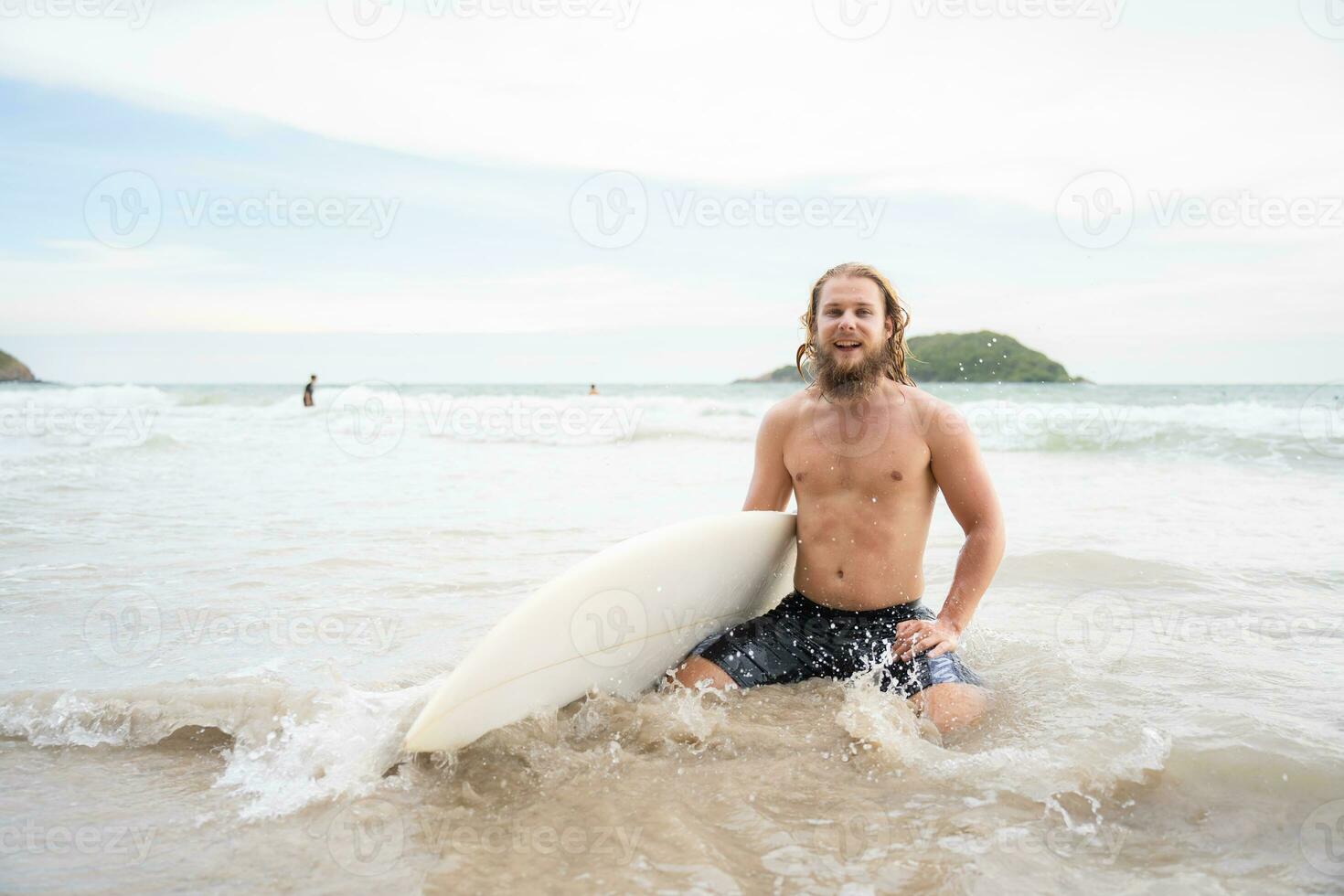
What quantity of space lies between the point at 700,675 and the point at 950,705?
80 cm

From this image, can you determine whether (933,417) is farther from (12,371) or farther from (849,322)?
(12,371)

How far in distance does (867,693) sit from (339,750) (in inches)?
62.5

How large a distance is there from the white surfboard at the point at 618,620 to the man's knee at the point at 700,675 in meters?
0.06

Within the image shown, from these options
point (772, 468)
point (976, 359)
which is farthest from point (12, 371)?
point (772, 468)

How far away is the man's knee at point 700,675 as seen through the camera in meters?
2.92

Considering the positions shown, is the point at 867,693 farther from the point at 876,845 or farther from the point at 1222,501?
the point at 1222,501

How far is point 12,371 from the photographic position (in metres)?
53.1

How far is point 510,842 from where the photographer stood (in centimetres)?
205

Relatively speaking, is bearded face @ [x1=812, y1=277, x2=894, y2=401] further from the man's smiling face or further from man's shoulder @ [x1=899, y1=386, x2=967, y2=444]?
man's shoulder @ [x1=899, y1=386, x2=967, y2=444]

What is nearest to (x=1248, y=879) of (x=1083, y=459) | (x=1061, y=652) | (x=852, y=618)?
(x=852, y=618)

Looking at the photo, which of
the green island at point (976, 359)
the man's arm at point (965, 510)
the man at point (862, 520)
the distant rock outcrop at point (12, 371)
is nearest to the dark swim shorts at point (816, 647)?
the man at point (862, 520)

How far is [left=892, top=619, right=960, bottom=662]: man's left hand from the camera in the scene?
2742 mm

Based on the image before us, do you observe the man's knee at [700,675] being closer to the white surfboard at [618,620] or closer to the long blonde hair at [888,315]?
the white surfboard at [618,620]

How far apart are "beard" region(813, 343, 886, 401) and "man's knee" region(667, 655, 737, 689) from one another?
1032 mm
